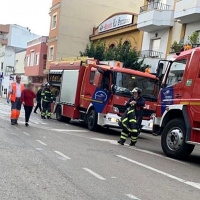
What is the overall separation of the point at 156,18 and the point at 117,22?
274 inches

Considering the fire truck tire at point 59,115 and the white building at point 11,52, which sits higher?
the white building at point 11,52

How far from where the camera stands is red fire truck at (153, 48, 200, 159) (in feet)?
27.6

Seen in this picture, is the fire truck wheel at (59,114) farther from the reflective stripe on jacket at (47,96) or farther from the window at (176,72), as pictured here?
the window at (176,72)

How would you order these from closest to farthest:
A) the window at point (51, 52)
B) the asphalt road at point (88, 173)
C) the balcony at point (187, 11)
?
the asphalt road at point (88, 173) → the balcony at point (187, 11) → the window at point (51, 52)

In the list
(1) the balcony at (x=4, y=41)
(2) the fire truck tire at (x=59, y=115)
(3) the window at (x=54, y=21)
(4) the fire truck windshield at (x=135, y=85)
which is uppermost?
(1) the balcony at (x=4, y=41)

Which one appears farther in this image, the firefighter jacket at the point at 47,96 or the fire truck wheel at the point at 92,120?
the firefighter jacket at the point at 47,96

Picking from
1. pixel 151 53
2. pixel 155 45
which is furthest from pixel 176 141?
pixel 155 45

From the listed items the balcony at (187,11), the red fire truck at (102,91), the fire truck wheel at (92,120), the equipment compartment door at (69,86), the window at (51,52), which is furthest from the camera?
the window at (51,52)

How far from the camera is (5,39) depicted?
248ft

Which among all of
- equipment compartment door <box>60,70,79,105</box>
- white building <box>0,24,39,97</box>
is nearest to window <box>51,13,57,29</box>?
white building <box>0,24,39,97</box>

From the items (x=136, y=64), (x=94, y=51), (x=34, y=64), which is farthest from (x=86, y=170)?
(x=34, y=64)

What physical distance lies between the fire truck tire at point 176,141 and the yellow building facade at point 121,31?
17157mm

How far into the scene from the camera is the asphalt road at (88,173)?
5.27m

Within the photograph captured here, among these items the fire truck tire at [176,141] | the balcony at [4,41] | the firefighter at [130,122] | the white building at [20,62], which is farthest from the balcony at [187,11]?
the balcony at [4,41]
